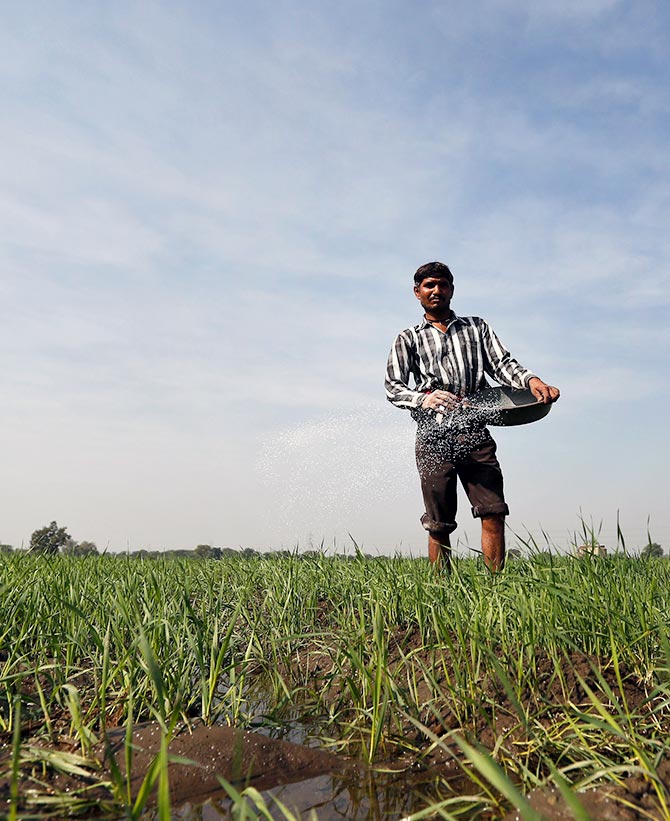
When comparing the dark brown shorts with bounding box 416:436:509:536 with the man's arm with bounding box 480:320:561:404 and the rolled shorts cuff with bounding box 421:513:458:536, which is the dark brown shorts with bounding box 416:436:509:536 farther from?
the man's arm with bounding box 480:320:561:404

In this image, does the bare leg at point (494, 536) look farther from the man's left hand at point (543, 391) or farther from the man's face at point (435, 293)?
the man's face at point (435, 293)

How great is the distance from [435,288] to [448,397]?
100 centimetres

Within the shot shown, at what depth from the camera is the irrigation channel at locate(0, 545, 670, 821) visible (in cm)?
176

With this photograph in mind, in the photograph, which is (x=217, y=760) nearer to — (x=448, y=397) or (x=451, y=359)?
(x=448, y=397)

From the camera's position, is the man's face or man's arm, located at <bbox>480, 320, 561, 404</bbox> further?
the man's face

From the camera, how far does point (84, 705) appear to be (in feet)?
8.30

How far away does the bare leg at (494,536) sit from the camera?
16.2 feet

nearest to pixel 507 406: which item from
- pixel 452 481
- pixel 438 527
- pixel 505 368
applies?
pixel 505 368

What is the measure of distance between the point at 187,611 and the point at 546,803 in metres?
1.48

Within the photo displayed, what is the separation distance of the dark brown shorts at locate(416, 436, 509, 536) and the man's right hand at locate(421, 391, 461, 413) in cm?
39

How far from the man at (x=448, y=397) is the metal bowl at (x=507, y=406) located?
0.07 m

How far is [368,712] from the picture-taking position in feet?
7.19

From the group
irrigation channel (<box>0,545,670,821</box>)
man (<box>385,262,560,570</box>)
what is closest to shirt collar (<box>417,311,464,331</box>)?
man (<box>385,262,560,570</box>)

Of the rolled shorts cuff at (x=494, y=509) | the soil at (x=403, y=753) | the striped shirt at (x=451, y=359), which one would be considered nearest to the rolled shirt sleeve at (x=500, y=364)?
the striped shirt at (x=451, y=359)
